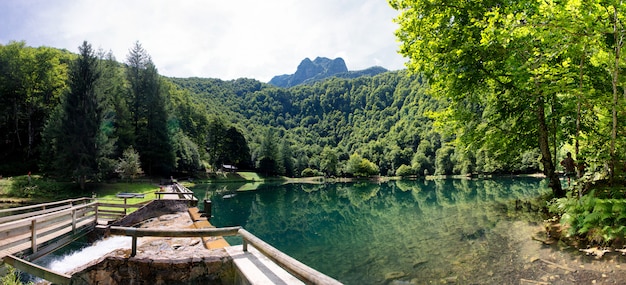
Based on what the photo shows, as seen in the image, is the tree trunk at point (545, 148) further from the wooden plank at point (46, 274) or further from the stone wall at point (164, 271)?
the wooden plank at point (46, 274)

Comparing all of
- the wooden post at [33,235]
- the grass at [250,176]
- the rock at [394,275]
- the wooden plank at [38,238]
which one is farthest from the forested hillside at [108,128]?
the wooden plank at [38,238]

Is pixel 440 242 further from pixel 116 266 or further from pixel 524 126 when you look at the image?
pixel 116 266

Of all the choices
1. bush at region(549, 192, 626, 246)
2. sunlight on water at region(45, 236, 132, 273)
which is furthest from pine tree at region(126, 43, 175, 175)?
bush at region(549, 192, 626, 246)

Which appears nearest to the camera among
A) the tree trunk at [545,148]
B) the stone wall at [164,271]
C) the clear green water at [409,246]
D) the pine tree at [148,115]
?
the stone wall at [164,271]

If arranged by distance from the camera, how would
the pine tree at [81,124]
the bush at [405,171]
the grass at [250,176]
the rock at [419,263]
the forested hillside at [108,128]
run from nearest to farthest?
the rock at [419,263]
the pine tree at [81,124]
the forested hillside at [108,128]
the grass at [250,176]
the bush at [405,171]

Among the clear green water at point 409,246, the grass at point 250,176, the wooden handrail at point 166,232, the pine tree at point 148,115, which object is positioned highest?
the pine tree at point 148,115

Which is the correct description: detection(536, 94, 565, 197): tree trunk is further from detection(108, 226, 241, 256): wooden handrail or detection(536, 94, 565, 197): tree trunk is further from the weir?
detection(108, 226, 241, 256): wooden handrail

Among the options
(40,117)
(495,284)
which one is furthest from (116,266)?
(40,117)

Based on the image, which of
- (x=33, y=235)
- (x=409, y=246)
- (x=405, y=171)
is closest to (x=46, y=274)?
(x=33, y=235)

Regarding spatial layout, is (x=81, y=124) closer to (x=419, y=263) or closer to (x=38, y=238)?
(x=38, y=238)

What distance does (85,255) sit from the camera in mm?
12164

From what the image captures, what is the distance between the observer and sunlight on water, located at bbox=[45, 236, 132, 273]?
10.9m

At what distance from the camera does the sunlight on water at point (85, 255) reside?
35.9 ft

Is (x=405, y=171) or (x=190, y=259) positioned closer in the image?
(x=190, y=259)
